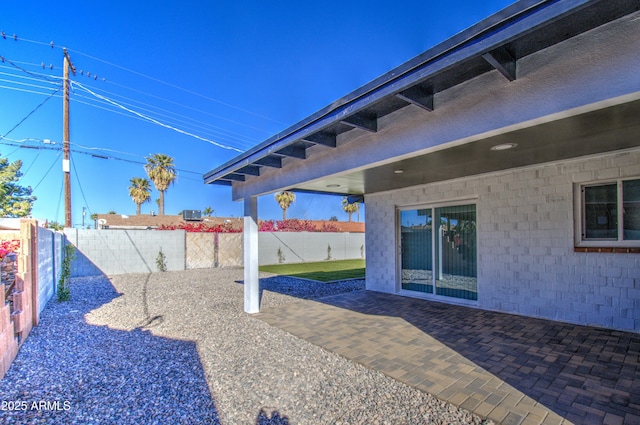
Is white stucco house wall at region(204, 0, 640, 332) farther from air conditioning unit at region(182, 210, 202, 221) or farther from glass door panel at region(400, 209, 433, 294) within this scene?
air conditioning unit at region(182, 210, 202, 221)

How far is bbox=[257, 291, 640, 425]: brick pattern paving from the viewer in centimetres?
281

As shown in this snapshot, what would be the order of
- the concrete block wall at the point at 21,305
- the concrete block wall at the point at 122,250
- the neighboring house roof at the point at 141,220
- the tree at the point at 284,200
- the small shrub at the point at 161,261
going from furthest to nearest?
the tree at the point at 284,200
the neighboring house roof at the point at 141,220
the small shrub at the point at 161,261
the concrete block wall at the point at 122,250
the concrete block wall at the point at 21,305

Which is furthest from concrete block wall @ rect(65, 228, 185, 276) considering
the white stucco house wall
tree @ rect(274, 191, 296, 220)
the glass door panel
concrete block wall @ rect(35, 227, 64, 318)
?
tree @ rect(274, 191, 296, 220)

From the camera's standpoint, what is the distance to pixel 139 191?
96.2 feet

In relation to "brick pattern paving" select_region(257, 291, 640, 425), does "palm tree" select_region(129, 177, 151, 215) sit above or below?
above

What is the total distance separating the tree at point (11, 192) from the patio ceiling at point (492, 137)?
18.3m

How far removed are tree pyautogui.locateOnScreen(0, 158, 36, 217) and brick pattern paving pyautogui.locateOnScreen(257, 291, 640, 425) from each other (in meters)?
19.5

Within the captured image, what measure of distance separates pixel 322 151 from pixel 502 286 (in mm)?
4614

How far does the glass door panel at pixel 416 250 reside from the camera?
7.68 meters

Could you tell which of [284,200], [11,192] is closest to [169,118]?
[11,192]

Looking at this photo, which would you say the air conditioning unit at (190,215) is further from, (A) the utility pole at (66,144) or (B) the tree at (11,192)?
(A) the utility pole at (66,144)

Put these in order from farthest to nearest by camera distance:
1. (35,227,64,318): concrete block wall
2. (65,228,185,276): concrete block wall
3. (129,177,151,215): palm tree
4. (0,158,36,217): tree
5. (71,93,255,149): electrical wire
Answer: (129,177,151,215): palm tree < (0,158,36,217): tree < (71,93,255,149): electrical wire < (65,228,185,276): concrete block wall < (35,227,64,318): concrete block wall

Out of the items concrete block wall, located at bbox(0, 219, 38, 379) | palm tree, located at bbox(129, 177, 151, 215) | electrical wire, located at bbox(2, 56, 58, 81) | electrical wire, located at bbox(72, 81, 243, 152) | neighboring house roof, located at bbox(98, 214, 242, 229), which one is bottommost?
concrete block wall, located at bbox(0, 219, 38, 379)

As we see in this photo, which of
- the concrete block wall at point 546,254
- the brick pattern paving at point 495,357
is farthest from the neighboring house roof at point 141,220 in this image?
the concrete block wall at point 546,254
